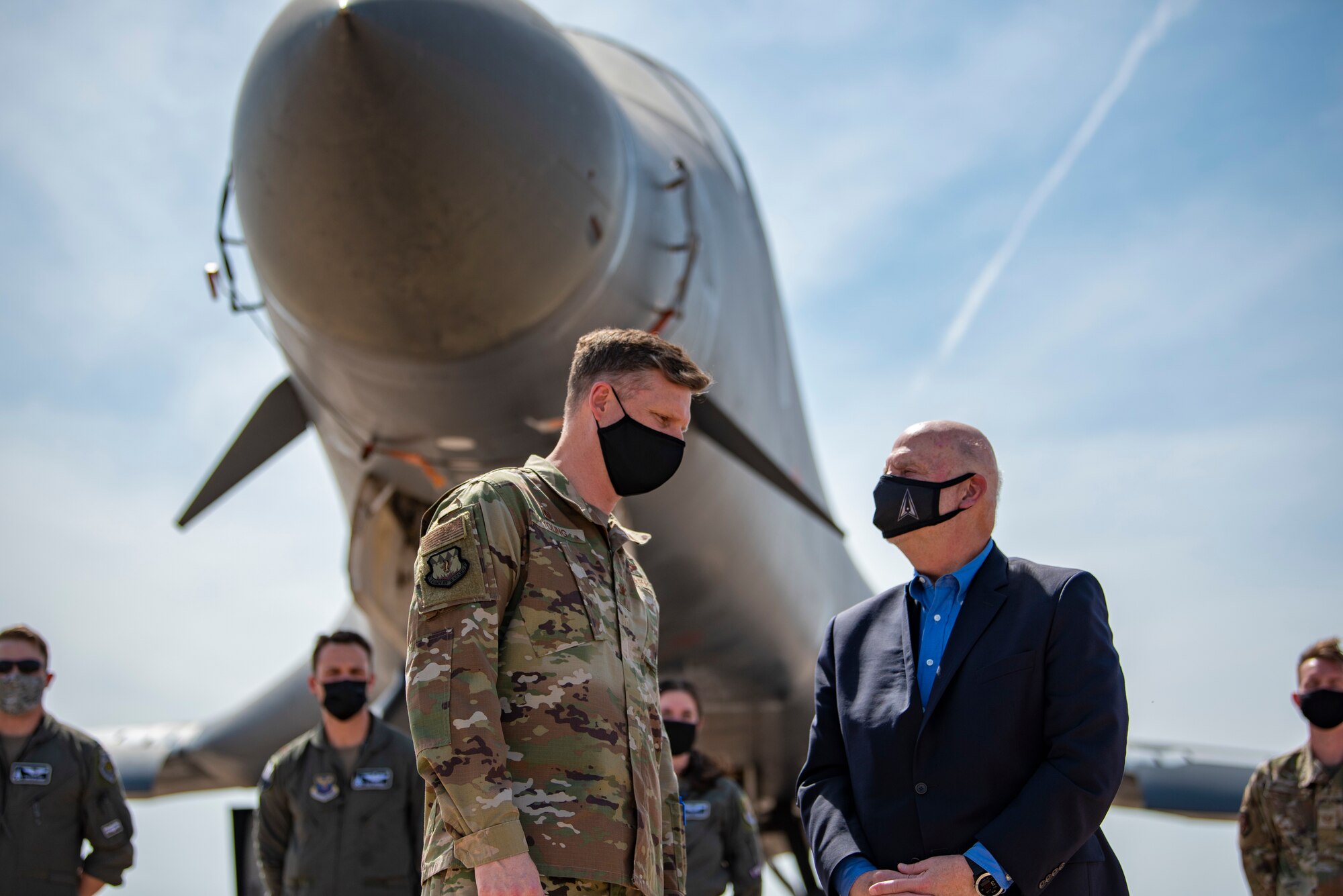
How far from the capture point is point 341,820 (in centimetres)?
465

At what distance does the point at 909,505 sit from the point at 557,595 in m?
0.88

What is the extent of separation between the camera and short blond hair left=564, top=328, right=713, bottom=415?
2602mm

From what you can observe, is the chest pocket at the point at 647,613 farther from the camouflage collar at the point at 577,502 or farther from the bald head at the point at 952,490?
the bald head at the point at 952,490

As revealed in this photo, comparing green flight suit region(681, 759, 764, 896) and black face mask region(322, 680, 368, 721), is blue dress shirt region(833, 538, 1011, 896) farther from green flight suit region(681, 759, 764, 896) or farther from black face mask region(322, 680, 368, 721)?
green flight suit region(681, 759, 764, 896)

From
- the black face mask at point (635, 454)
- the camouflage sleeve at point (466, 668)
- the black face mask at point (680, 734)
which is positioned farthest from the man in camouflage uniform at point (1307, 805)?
the camouflage sleeve at point (466, 668)

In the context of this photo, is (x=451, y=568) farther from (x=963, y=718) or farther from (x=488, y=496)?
(x=963, y=718)

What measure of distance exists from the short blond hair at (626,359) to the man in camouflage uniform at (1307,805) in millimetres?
3686

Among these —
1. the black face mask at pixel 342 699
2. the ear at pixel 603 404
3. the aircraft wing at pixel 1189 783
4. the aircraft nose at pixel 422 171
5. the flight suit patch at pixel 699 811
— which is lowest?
the aircraft wing at pixel 1189 783

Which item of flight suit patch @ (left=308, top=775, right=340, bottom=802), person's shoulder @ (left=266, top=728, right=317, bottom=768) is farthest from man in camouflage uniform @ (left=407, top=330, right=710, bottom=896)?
person's shoulder @ (left=266, top=728, right=317, bottom=768)

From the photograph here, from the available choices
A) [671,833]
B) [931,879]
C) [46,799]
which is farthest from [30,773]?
[931,879]

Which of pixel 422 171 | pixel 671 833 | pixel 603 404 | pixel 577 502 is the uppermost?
pixel 422 171

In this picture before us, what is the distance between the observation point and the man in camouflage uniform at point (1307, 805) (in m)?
4.84

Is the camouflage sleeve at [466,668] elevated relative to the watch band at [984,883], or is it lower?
elevated

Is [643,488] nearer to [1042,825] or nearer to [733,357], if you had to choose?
[1042,825]
